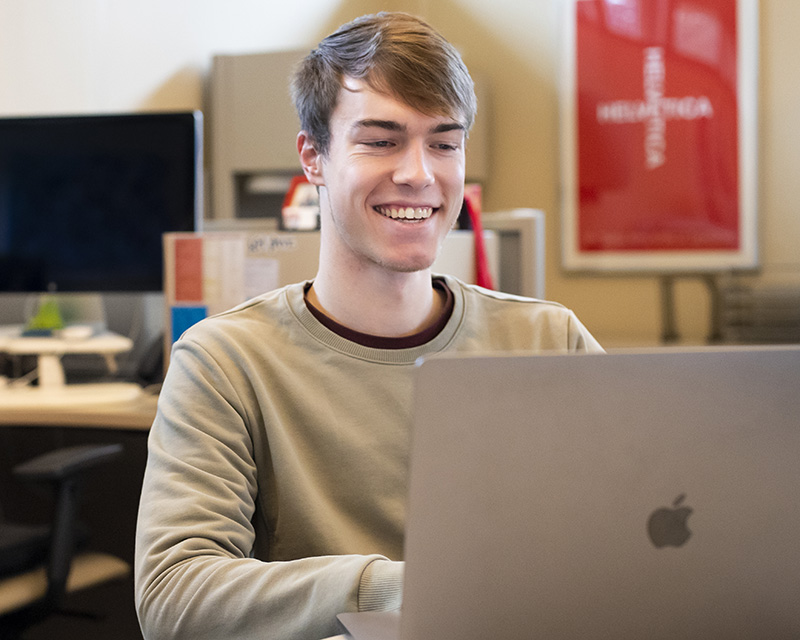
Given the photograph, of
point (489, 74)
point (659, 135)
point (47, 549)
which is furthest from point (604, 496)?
point (489, 74)

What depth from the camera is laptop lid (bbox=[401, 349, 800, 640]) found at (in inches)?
21.0

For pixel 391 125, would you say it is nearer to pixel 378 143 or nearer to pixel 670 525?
pixel 378 143

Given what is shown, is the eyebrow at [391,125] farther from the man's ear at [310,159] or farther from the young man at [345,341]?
the man's ear at [310,159]

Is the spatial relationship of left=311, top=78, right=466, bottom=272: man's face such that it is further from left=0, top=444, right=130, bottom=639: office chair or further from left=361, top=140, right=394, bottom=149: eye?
left=0, top=444, right=130, bottom=639: office chair

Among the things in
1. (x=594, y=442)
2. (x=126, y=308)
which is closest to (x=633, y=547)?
(x=594, y=442)

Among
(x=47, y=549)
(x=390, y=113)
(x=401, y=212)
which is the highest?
(x=390, y=113)

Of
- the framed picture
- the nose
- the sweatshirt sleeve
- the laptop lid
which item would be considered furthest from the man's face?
the framed picture

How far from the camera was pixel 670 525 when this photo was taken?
0.56 m

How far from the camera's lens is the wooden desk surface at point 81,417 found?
1640 mm

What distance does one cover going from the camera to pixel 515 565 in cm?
55

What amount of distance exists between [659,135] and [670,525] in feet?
11.0

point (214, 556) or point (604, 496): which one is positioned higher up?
point (604, 496)

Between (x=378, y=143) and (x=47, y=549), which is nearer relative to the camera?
(x=378, y=143)

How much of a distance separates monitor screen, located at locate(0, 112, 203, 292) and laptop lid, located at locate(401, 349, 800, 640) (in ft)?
4.83
